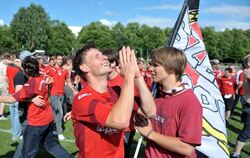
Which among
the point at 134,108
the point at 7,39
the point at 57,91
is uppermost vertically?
the point at 134,108

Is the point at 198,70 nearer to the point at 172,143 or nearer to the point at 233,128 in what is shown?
the point at 172,143

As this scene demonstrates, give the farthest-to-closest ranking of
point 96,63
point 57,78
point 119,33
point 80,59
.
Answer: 1. point 119,33
2. point 57,78
3. point 80,59
4. point 96,63

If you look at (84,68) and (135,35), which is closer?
(84,68)

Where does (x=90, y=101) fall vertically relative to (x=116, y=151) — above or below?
above

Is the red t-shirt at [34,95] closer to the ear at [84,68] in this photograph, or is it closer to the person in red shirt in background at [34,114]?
the person in red shirt in background at [34,114]

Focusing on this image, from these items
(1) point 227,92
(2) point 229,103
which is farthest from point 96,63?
(2) point 229,103

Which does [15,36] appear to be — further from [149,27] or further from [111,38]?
[149,27]

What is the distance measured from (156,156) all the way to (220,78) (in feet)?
34.8

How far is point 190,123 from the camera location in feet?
9.32

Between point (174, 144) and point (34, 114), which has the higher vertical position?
point (174, 144)

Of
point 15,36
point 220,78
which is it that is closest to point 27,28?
point 15,36

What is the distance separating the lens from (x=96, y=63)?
3.21 m

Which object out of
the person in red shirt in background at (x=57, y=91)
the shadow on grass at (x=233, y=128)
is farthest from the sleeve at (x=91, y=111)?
the shadow on grass at (x=233, y=128)

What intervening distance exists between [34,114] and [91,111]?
9.94ft
